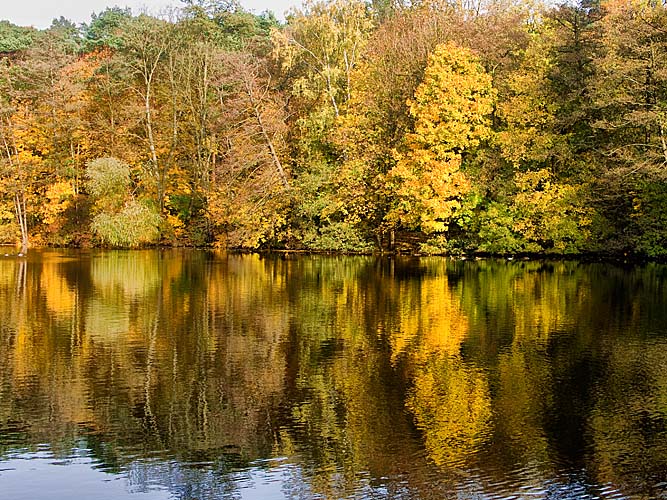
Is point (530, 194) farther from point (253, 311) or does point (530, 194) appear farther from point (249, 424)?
point (249, 424)

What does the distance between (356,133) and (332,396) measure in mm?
32400

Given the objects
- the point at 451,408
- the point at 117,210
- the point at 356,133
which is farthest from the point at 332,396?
the point at 117,210

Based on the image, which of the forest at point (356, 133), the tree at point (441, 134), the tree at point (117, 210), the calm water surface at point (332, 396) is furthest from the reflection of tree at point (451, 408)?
the tree at point (117, 210)

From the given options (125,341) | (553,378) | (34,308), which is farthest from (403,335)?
(34,308)

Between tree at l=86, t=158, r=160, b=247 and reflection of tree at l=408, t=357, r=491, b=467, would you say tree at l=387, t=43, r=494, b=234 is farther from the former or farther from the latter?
reflection of tree at l=408, t=357, r=491, b=467

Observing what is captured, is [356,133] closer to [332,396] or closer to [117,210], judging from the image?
[117,210]

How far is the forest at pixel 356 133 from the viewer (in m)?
38.2

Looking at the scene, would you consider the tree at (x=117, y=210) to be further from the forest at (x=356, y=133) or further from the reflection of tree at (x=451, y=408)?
the reflection of tree at (x=451, y=408)

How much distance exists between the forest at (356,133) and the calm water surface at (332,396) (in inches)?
577

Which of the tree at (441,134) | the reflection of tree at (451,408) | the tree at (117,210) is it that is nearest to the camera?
the reflection of tree at (451,408)

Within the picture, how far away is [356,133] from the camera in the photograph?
43.6 m

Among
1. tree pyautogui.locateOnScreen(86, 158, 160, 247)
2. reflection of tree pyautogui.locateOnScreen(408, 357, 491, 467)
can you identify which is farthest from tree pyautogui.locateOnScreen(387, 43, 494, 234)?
reflection of tree pyautogui.locateOnScreen(408, 357, 491, 467)

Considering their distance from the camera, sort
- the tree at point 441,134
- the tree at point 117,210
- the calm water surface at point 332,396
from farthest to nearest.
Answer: the tree at point 117,210
the tree at point 441,134
the calm water surface at point 332,396

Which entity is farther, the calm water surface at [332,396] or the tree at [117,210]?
the tree at [117,210]
